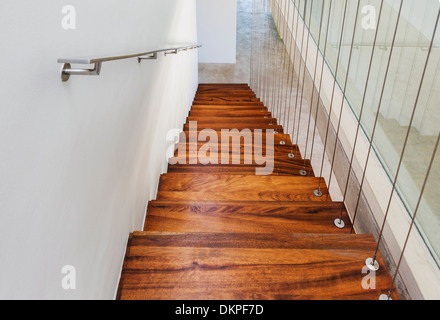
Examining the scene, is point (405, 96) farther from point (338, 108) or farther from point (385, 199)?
point (338, 108)

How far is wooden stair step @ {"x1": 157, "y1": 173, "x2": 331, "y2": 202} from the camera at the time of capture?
217cm

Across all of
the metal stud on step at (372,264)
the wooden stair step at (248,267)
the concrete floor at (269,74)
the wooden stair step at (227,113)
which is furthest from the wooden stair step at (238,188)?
the concrete floor at (269,74)

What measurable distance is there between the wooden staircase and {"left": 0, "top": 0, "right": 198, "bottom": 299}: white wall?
0.17 metres

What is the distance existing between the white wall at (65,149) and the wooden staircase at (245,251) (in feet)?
0.56

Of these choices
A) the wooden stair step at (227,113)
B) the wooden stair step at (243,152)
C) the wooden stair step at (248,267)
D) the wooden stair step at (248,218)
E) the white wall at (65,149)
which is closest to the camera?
the white wall at (65,149)

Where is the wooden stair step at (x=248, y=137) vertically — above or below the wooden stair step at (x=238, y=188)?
below

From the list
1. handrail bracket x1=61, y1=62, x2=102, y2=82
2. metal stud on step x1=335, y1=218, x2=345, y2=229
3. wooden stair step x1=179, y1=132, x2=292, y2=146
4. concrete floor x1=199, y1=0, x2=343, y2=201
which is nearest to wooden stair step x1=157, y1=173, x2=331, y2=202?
metal stud on step x1=335, y1=218, x2=345, y2=229

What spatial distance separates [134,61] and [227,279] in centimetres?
104

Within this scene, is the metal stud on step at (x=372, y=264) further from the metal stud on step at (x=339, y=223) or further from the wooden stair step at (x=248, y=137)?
the wooden stair step at (x=248, y=137)

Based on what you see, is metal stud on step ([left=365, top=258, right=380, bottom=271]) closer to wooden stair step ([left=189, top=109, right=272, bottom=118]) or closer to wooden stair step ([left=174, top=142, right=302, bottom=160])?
wooden stair step ([left=174, top=142, right=302, bottom=160])

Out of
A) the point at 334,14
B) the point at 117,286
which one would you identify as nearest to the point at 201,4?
the point at 334,14

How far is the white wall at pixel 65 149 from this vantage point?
0.65 metres

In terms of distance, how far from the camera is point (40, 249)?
0.77 m

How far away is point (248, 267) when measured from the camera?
131 centimetres
